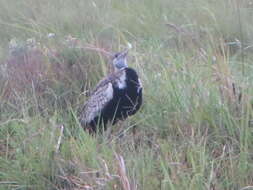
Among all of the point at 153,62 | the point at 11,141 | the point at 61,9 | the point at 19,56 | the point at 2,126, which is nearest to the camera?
the point at 11,141

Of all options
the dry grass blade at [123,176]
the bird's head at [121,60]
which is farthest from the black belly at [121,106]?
the dry grass blade at [123,176]

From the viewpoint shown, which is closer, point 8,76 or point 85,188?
point 85,188

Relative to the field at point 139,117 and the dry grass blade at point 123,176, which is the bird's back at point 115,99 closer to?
the field at point 139,117

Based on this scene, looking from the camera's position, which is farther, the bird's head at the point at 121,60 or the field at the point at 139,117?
the bird's head at the point at 121,60

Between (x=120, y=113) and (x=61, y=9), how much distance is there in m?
3.10

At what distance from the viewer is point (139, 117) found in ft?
15.2

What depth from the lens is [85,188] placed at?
3.49 metres

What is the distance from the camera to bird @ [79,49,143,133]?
4516 mm

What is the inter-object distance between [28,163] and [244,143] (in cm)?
123

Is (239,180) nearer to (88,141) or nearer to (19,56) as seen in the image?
(88,141)

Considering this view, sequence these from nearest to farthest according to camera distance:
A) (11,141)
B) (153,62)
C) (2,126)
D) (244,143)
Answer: (244,143), (11,141), (2,126), (153,62)

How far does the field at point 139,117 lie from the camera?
351 cm

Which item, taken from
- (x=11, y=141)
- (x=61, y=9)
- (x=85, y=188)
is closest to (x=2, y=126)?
(x=11, y=141)

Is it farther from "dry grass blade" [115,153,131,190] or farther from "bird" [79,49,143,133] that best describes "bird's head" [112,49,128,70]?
"dry grass blade" [115,153,131,190]
